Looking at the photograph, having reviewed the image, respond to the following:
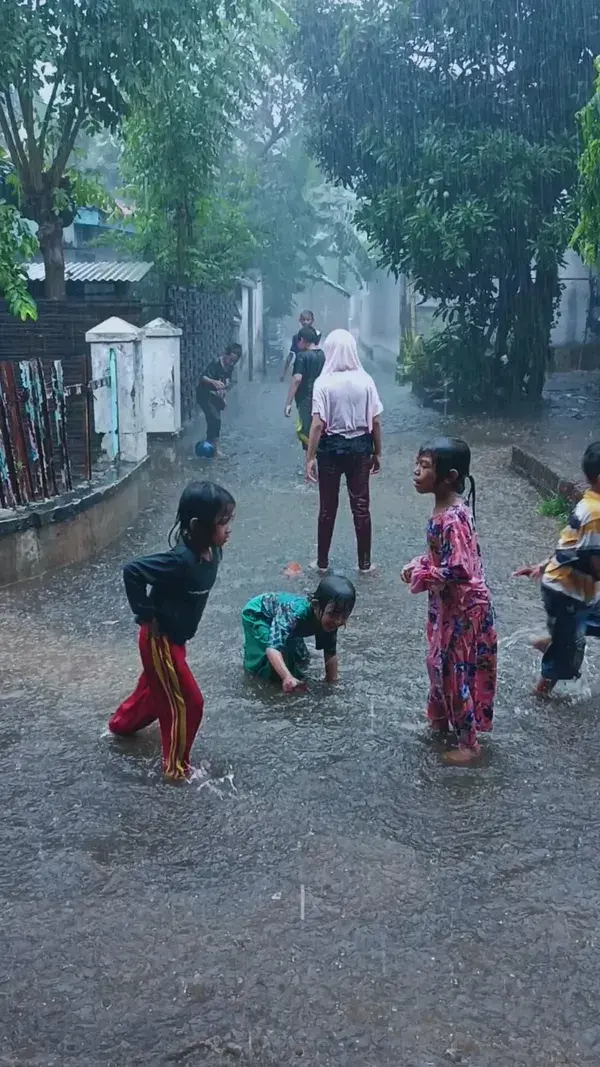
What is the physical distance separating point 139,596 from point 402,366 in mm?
19143

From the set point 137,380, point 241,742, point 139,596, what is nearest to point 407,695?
point 241,742

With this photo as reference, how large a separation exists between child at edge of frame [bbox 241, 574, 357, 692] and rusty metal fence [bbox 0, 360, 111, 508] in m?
2.45

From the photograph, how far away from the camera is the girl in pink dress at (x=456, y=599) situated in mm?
3873

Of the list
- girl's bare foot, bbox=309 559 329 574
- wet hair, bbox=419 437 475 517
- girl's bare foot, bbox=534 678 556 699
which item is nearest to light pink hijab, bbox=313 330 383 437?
girl's bare foot, bbox=309 559 329 574

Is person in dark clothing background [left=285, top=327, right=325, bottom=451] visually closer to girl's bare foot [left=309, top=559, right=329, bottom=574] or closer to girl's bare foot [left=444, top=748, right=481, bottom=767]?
girl's bare foot [left=309, top=559, right=329, bottom=574]

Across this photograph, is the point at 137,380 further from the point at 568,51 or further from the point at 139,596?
the point at 568,51

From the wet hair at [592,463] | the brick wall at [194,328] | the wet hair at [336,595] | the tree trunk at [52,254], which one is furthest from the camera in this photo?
the brick wall at [194,328]

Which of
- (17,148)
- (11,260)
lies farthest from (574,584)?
(17,148)

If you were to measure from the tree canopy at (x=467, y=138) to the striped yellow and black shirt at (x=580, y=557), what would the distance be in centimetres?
1085

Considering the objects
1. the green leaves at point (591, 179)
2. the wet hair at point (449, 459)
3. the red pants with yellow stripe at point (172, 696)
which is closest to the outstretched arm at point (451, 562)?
the wet hair at point (449, 459)

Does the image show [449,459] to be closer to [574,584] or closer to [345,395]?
[574,584]

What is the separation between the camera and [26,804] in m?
3.72

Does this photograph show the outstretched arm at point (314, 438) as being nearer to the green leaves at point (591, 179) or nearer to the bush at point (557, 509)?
the bush at point (557, 509)

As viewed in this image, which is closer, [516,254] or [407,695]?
[407,695]
